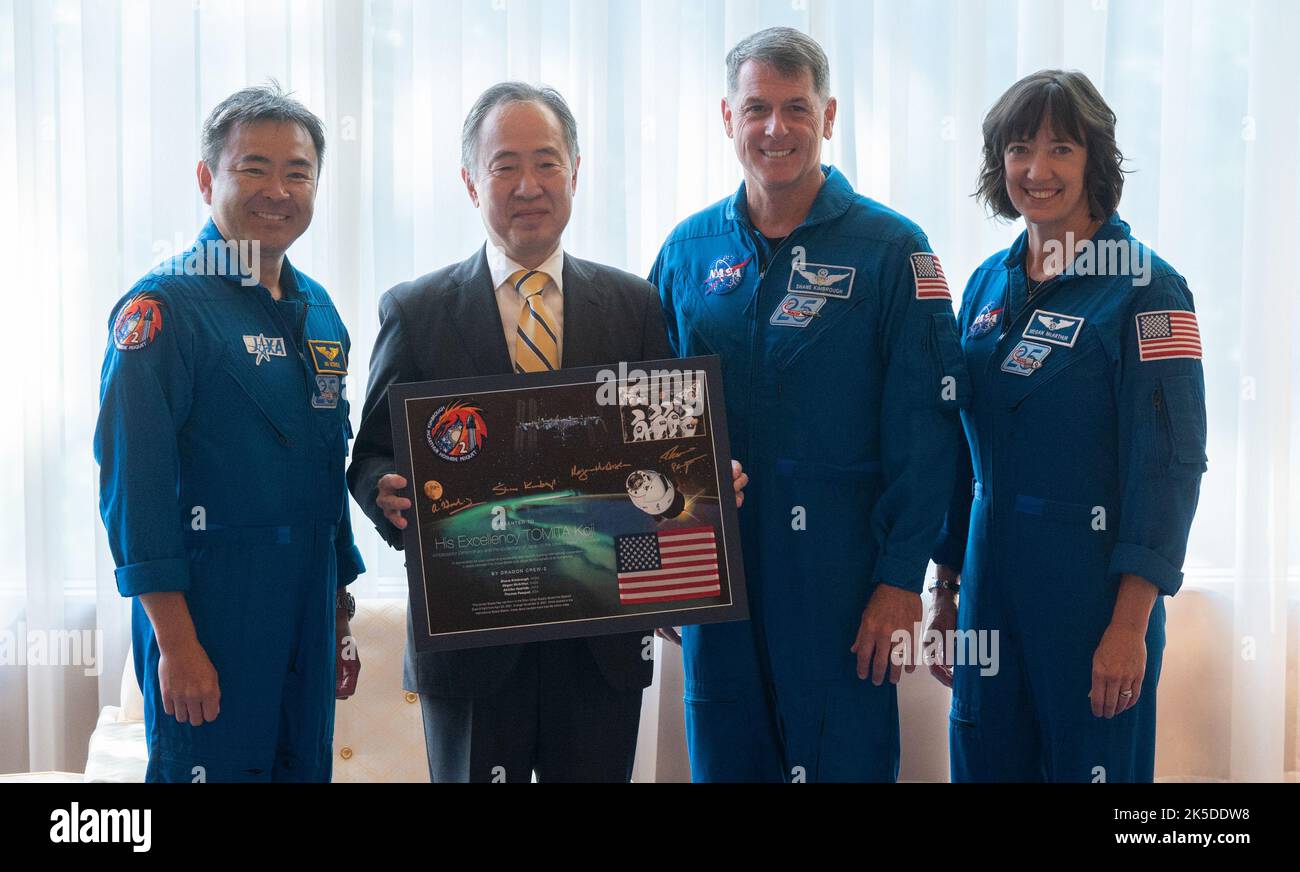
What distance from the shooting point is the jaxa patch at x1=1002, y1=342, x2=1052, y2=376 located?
80.7 inches

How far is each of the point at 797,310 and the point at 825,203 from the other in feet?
0.77

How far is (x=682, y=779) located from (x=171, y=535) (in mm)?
2058

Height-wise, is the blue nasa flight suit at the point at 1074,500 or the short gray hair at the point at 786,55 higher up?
the short gray hair at the point at 786,55

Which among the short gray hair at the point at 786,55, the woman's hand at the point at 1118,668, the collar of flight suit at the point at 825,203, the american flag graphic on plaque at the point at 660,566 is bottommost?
the woman's hand at the point at 1118,668

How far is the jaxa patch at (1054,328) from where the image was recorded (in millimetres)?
2037

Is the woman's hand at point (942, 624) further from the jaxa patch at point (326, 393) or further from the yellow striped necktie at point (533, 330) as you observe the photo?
the jaxa patch at point (326, 393)

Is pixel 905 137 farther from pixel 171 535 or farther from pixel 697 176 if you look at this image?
pixel 171 535

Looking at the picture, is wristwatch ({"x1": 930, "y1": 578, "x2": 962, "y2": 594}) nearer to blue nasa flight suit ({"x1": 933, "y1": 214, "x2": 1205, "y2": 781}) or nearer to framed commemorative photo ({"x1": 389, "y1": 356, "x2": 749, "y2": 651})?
blue nasa flight suit ({"x1": 933, "y1": 214, "x2": 1205, "y2": 781})

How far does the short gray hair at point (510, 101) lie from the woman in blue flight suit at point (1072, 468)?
2.98ft

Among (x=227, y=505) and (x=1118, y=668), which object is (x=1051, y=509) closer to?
(x=1118, y=668)

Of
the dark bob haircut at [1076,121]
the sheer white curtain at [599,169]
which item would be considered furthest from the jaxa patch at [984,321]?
the sheer white curtain at [599,169]

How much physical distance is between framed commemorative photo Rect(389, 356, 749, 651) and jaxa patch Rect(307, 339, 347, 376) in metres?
0.30

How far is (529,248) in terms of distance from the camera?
198 cm
